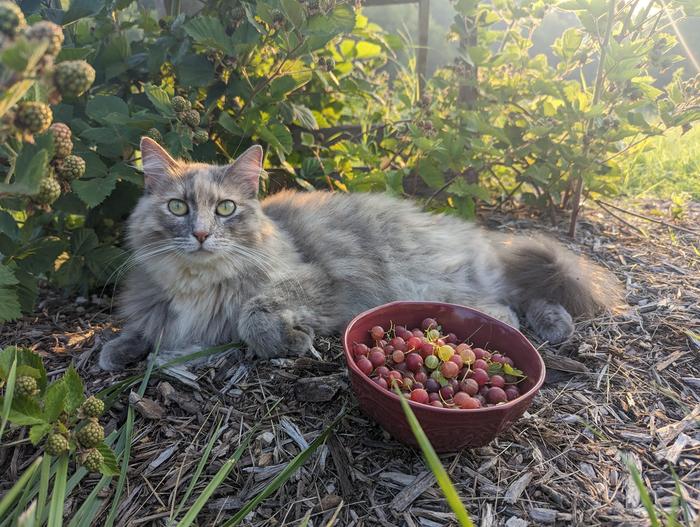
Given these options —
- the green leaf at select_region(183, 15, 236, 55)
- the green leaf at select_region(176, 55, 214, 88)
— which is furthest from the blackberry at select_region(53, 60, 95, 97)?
the green leaf at select_region(176, 55, 214, 88)

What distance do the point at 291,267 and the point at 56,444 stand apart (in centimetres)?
130

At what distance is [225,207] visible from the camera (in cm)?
230

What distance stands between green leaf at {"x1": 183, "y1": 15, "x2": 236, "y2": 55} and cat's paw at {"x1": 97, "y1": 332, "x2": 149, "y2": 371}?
1492 mm

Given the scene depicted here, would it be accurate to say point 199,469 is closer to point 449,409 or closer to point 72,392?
point 72,392

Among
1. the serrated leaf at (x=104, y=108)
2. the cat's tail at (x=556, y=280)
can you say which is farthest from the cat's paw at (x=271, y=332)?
the cat's tail at (x=556, y=280)

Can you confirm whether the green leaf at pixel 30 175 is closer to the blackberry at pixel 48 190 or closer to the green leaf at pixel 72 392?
the blackberry at pixel 48 190

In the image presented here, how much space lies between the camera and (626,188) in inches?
183

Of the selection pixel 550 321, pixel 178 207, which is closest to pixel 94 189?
pixel 178 207

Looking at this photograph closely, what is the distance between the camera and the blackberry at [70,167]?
1.35 m

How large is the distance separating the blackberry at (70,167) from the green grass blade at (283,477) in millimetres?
1066

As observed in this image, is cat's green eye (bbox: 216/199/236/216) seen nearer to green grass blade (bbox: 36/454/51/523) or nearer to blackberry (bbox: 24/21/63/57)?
green grass blade (bbox: 36/454/51/523)

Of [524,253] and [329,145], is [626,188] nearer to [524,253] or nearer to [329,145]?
[524,253]

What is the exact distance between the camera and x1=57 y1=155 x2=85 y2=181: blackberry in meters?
1.35

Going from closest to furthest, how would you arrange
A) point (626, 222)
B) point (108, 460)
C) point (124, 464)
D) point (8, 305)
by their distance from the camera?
1. point (108, 460)
2. point (124, 464)
3. point (8, 305)
4. point (626, 222)
